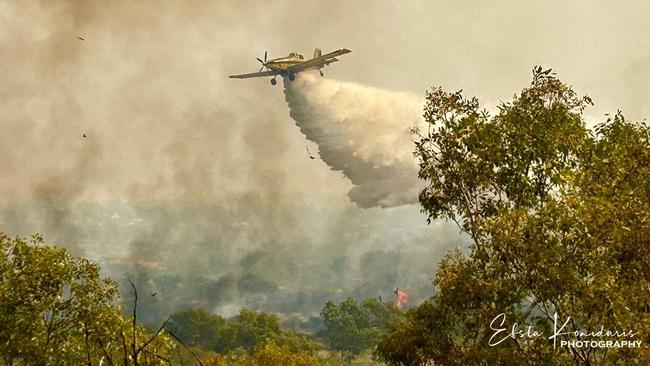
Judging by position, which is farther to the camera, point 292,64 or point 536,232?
point 292,64

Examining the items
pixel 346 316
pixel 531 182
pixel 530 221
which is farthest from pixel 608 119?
pixel 346 316

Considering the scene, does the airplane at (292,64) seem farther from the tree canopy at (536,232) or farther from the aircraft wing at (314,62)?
the tree canopy at (536,232)

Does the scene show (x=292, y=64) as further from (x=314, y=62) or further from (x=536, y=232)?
(x=536, y=232)

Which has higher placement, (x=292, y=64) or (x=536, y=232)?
(x=292, y=64)

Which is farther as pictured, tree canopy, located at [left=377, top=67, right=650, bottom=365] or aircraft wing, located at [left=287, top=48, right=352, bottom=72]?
aircraft wing, located at [left=287, top=48, right=352, bottom=72]

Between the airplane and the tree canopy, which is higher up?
the airplane

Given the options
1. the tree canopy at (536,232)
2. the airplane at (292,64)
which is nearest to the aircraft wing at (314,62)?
the airplane at (292,64)

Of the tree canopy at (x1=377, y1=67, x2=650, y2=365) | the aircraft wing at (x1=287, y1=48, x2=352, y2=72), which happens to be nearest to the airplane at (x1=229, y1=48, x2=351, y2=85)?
the aircraft wing at (x1=287, y1=48, x2=352, y2=72)

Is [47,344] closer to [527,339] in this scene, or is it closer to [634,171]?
[527,339]

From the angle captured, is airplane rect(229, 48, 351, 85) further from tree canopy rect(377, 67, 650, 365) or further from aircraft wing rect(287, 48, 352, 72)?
tree canopy rect(377, 67, 650, 365)

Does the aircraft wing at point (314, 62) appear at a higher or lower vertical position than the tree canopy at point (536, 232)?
higher

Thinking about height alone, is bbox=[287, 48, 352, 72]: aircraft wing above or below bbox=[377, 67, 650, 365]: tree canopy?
above

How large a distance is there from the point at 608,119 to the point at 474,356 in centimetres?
1084

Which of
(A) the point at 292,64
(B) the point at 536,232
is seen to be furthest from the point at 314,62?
(B) the point at 536,232
